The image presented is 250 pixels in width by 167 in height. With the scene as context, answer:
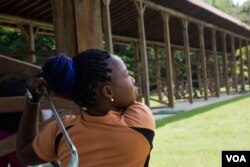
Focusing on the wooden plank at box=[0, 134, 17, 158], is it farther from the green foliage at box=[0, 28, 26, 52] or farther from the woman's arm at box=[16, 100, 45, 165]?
the green foliage at box=[0, 28, 26, 52]

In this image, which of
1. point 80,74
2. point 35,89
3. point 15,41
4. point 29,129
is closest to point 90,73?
point 80,74

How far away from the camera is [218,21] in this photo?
24.0m

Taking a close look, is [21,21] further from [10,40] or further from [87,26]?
[10,40]

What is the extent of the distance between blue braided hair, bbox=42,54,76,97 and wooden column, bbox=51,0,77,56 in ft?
10.3

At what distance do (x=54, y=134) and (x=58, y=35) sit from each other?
124 inches

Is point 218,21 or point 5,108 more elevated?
point 218,21

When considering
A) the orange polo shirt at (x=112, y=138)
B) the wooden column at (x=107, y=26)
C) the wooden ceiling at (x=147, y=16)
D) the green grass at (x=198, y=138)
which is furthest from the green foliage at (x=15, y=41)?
the orange polo shirt at (x=112, y=138)

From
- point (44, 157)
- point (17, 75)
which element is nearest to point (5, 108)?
point (17, 75)

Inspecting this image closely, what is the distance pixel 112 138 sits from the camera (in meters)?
1.83

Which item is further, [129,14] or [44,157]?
[129,14]

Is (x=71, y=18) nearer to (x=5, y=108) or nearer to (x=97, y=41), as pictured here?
(x=97, y=41)

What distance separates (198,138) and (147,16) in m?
9.23

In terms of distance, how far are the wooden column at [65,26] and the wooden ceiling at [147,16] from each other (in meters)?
6.11

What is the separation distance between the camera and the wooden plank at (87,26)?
4867mm
